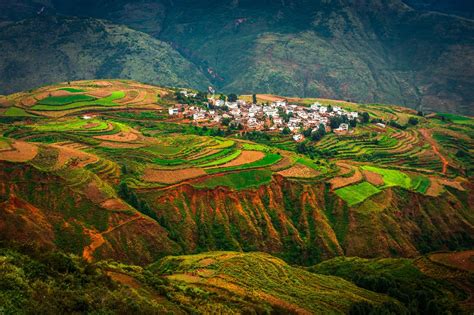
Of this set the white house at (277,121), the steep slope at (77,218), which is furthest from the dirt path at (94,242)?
the white house at (277,121)

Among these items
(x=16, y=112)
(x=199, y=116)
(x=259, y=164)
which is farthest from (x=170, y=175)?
(x=16, y=112)

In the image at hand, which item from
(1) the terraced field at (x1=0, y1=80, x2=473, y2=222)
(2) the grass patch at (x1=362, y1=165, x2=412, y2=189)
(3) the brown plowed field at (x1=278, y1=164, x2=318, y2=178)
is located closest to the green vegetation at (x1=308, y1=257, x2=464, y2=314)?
(1) the terraced field at (x1=0, y1=80, x2=473, y2=222)

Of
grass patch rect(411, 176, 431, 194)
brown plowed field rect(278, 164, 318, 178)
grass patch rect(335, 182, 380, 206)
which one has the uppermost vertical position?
brown plowed field rect(278, 164, 318, 178)

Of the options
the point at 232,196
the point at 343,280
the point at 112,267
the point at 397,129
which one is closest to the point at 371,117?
the point at 397,129

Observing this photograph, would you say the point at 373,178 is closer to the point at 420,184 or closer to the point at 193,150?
the point at 420,184

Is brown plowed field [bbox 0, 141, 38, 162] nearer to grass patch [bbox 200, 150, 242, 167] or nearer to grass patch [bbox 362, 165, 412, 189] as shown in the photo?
grass patch [bbox 200, 150, 242, 167]

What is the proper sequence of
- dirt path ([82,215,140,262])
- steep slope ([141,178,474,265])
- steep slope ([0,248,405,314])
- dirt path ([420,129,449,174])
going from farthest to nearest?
dirt path ([420,129,449,174]), steep slope ([141,178,474,265]), dirt path ([82,215,140,262]), steep slope ([0,248,405,314])
